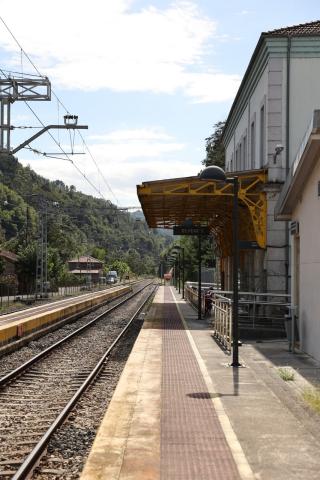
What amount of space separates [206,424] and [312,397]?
2.35 metres

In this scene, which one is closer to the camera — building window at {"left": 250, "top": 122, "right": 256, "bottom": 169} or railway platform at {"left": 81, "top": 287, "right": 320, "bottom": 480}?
railway platform at {"left": 81, "top": 287, "right": 320, "bottom": 480}

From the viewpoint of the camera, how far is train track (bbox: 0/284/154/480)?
7.36 m

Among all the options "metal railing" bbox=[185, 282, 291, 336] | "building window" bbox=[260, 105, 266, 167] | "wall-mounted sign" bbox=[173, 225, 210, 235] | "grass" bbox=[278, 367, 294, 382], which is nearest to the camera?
"grass" bbox=[278, 367, 294, 382]

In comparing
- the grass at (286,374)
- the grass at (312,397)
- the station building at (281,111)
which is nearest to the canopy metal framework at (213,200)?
the station building at (281,111)

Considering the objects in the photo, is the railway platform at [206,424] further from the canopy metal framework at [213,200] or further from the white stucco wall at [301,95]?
the white stucco wall at [301,95]

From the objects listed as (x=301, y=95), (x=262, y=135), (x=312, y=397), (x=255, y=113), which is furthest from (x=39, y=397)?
(x=255, y=113)

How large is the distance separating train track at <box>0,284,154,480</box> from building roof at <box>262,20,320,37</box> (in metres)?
12.5

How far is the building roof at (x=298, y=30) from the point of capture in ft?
78.4

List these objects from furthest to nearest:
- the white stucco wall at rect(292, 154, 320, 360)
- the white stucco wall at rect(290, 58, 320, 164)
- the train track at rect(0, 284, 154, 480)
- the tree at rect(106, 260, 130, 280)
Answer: the tree at rect(106, 260, 130, 280) < the white stucco wall at rect(290, 58, 320, 164) < the white stucco wall at rect(292, 154, 320, 360) < the train track at rect(0, 284, 154, 480)

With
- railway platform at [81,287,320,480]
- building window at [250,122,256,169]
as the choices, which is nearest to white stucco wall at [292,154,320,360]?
railway platform at [81,287,320,480]

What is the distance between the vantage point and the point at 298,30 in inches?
983

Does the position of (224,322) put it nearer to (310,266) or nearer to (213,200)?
(310,266)

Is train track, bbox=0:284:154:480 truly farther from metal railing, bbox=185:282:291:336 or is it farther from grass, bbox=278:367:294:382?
grass, bbox=278:367:294:382

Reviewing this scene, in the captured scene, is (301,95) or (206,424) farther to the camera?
(301,95)
